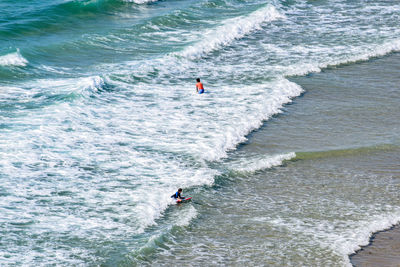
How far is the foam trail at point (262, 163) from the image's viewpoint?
51.8 feet

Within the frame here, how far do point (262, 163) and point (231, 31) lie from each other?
15940 mm

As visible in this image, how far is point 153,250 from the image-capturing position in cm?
1182

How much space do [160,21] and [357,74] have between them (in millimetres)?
13015

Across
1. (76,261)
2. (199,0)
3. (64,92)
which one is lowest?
(76,261)

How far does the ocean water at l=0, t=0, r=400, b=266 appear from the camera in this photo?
40.5ft

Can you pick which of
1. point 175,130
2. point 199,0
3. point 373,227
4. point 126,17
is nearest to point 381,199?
point 373,227

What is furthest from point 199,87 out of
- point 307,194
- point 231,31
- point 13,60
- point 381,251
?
point 381,251

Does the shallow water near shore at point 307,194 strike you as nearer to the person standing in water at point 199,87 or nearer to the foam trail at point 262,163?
the foam trail at point 262,163

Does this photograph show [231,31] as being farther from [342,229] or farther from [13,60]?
[342,229]

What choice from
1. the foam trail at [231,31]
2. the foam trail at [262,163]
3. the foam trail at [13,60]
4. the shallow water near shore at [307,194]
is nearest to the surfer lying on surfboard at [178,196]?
the shallow water near shore at [307,194]

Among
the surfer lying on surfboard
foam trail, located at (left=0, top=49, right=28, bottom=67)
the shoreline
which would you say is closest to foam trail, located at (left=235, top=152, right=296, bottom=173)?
the surfer lying on surfboard

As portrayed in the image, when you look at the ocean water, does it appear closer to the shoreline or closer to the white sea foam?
the white sea foam

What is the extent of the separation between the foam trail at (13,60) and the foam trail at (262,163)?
1274 centimetres

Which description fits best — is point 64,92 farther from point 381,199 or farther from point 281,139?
point 381,199
